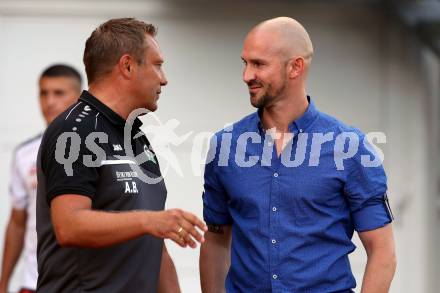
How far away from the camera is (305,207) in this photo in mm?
4844

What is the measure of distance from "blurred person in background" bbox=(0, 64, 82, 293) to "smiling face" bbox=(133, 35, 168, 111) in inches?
97.9

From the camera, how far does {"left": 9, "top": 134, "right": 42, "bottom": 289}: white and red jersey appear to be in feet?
23.1

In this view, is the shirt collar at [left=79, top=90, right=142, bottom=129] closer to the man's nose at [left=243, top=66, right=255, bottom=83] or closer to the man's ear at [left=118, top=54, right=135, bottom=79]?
the man's ear at [left=118, top=54, right=135, bottom=79]

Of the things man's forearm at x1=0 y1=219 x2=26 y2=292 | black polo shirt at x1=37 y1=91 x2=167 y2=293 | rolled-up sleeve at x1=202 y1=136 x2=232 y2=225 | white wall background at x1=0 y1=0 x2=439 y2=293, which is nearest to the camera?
black polo shirt at x1=37 y1=91 x2=167 y2=293

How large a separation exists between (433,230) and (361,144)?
5.01m

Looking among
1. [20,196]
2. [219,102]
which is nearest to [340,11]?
[219,102]

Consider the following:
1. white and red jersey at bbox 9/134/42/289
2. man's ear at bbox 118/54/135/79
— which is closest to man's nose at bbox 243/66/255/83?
man's ear at bbox 118/54/135/79

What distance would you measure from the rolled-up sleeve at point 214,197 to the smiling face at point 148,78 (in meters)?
0.52

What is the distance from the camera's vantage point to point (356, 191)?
484 centimetres

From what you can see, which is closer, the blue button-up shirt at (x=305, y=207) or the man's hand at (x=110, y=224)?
the man's hand at (x=110, y=224)

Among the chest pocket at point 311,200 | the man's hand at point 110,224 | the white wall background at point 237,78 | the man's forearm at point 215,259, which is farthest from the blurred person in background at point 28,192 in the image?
the man's hand at point 110,224

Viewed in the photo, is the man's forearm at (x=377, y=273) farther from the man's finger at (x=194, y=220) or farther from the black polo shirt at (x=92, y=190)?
the man's finger at (x=194, y=220)

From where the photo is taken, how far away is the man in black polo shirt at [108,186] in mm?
4141

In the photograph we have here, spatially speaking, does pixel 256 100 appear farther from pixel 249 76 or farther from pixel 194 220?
pixel 194 220
